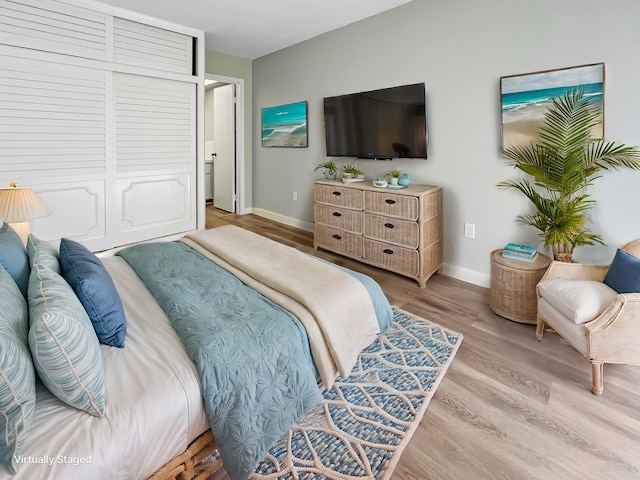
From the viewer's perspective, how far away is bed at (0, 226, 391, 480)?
0.92m

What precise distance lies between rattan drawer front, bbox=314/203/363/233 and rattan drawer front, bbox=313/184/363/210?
56 mm

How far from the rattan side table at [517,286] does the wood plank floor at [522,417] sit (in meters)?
0.09

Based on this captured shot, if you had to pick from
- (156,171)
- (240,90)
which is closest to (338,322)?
(156,171)

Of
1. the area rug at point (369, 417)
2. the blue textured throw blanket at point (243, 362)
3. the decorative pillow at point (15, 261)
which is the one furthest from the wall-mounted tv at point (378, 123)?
the decorative pillow at point (15, 261)

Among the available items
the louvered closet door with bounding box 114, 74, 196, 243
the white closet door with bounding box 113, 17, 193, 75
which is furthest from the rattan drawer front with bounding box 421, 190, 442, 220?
the white closet door with bounding box 113, 17, 193, 75

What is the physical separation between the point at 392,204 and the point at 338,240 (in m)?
0.83

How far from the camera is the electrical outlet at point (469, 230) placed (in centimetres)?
314

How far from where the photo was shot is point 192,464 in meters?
1.17

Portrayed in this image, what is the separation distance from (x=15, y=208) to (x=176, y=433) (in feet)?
7.08

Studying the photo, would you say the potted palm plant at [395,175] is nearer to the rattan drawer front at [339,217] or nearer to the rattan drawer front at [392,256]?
the rattan drawer front at [339,217]

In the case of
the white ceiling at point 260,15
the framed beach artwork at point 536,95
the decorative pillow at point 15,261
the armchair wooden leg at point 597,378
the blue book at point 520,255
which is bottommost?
the armchair wooden leg at point 597,378

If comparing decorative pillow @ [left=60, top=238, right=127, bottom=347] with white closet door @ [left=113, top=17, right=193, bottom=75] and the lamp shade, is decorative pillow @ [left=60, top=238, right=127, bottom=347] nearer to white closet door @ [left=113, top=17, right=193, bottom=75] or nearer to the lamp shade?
the lamp shade

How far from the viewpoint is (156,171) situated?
402cm

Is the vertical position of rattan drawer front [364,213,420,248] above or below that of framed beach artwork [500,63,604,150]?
below
